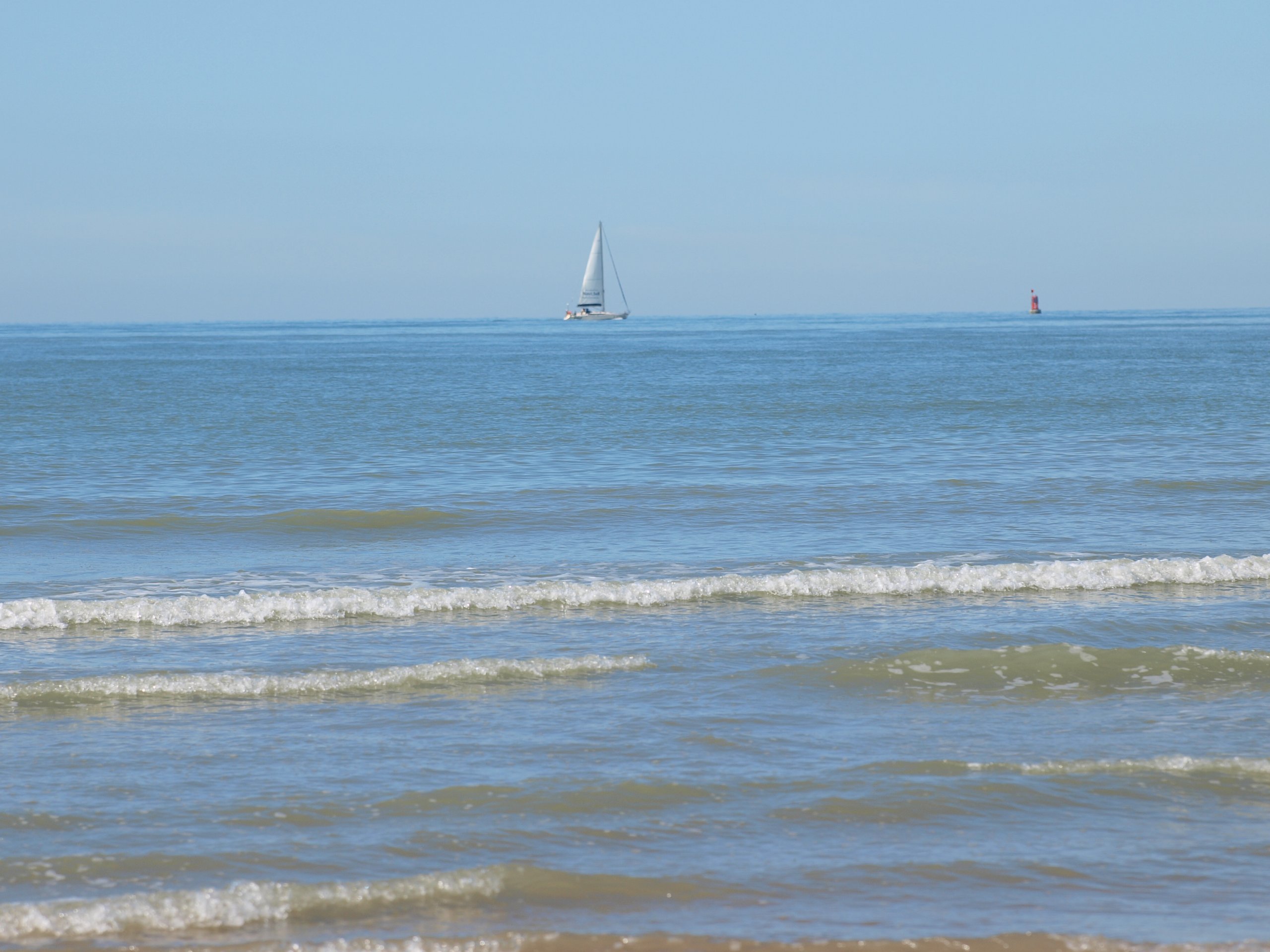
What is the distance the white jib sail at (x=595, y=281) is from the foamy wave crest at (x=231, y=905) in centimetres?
12738

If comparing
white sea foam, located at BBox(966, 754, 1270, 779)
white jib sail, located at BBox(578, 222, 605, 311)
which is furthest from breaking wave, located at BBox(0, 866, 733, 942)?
white jib sail, located at BBox(578, 222, 605, 311)

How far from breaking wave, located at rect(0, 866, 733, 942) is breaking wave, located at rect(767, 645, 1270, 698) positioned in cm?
382

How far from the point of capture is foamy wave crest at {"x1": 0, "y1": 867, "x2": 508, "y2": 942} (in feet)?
17.3

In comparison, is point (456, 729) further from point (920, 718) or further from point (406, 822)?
point (920, 718)

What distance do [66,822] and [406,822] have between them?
185 cm

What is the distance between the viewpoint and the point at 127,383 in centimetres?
5334

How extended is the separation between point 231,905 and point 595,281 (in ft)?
454

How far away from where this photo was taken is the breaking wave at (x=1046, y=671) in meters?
9.08

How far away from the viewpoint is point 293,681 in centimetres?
908

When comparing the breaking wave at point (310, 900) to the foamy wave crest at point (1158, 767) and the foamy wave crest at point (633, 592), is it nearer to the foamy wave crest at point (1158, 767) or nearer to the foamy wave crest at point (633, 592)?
the foamy wave crest at point (1158, 767)

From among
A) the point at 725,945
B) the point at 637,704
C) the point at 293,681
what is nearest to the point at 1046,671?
the point at 637,704

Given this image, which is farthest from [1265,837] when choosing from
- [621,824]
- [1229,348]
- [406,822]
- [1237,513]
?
[1229,348]

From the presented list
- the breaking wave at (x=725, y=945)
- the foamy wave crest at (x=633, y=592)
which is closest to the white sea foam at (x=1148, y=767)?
the breaking wave at (x=725, y=945)

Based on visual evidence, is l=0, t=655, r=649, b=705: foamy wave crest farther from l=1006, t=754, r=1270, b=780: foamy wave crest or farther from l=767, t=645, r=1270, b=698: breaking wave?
l=1006, t=754, r=1270, b=780: foamy wave crest
